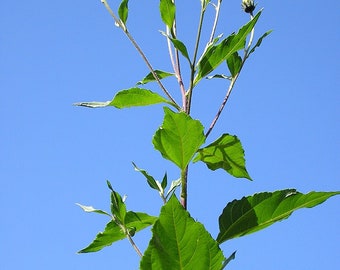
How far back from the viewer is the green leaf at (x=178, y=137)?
179 cm

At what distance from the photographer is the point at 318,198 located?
1.81m

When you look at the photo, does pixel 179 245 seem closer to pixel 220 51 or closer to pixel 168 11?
pixel 220 51

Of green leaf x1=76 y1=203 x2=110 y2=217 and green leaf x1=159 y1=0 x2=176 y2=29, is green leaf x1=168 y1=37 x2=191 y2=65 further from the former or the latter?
green leaf x1=76 y1=203 x2=110 y2=217

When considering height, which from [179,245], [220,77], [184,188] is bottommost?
[179,245]

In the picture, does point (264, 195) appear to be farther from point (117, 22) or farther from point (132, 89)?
point (117, 22)

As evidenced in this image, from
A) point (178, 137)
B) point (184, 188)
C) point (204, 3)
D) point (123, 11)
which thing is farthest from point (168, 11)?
point (184, 188)

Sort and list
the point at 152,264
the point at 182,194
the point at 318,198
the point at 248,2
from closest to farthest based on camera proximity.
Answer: the point at 152,264, the point at 318,198, the point at 182,194, the point at 248,2

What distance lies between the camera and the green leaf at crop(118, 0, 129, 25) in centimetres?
242

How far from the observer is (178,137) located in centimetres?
184

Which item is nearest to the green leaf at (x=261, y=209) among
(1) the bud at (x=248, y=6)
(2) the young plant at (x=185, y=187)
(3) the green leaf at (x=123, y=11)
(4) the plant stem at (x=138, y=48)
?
(2) the young plant at (x=185, y=187)

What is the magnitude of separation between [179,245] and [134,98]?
0.87 m

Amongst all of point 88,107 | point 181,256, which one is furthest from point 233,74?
point 181,256

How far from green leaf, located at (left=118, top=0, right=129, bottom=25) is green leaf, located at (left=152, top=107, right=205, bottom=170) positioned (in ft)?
2.60

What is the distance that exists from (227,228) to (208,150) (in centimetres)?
34
